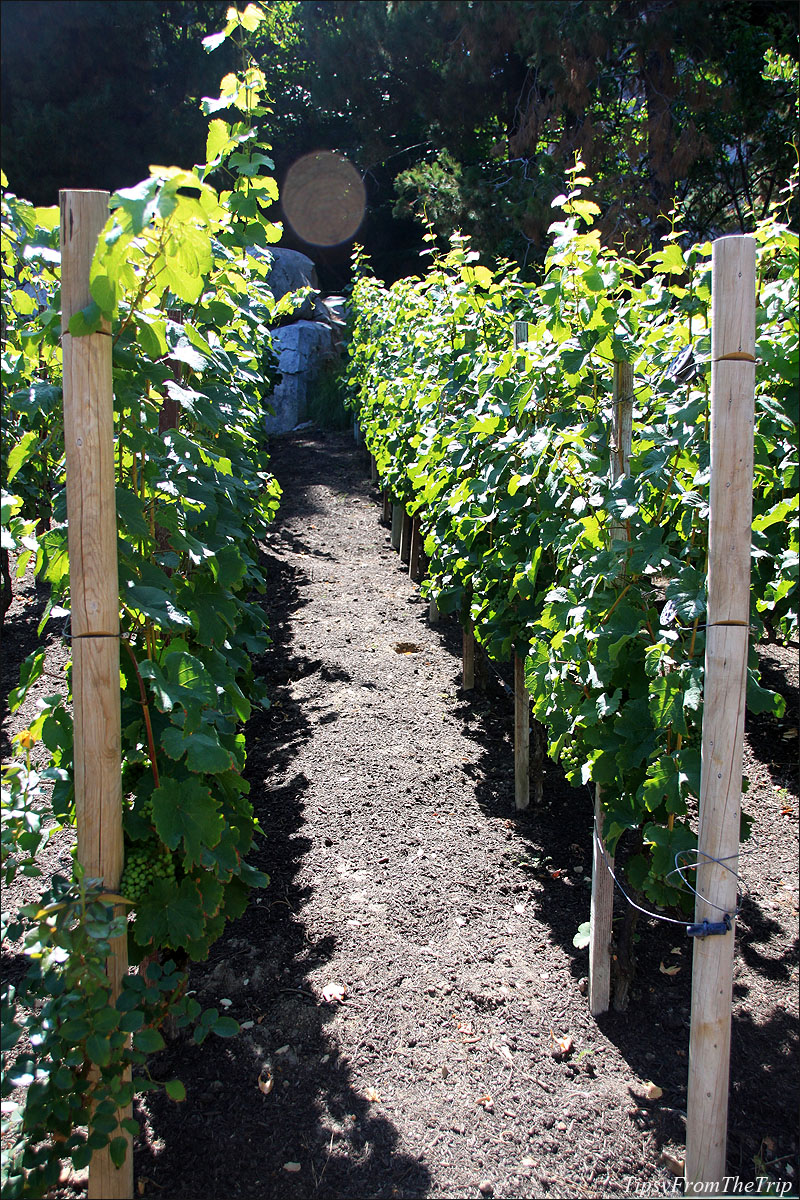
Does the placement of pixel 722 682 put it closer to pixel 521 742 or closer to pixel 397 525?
pixel 521 742

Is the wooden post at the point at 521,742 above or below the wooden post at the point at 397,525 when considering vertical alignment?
below

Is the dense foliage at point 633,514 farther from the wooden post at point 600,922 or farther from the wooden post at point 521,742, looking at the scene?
the wooden post at point 521,742

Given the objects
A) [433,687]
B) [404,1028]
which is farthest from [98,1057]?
[433,687]

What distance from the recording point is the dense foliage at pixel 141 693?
1.63 m

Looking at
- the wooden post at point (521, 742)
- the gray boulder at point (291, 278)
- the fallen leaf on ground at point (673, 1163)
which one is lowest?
the fallen leaf on ground at point (673, 1163)

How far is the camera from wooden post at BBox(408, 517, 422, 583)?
705cm

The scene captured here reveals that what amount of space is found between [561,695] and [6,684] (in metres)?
3.88

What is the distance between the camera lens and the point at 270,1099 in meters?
2.28

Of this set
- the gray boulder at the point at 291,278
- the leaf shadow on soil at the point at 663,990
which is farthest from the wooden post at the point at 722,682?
the gray boulder at the point at 291,278

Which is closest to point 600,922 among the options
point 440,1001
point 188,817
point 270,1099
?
point 440,1001

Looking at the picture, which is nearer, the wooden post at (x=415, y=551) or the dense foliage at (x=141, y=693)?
the dense foliage at (x=141, y=693)

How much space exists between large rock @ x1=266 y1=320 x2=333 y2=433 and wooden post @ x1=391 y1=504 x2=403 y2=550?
7.82 metres

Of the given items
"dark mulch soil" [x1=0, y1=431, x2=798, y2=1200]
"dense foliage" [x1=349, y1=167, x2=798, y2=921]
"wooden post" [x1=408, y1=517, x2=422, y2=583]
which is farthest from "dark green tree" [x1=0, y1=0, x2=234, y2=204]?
"dense foliage" [x1=349, y1=167, x2=798, y2=921]

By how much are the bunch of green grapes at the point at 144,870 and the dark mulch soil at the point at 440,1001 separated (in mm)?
746
